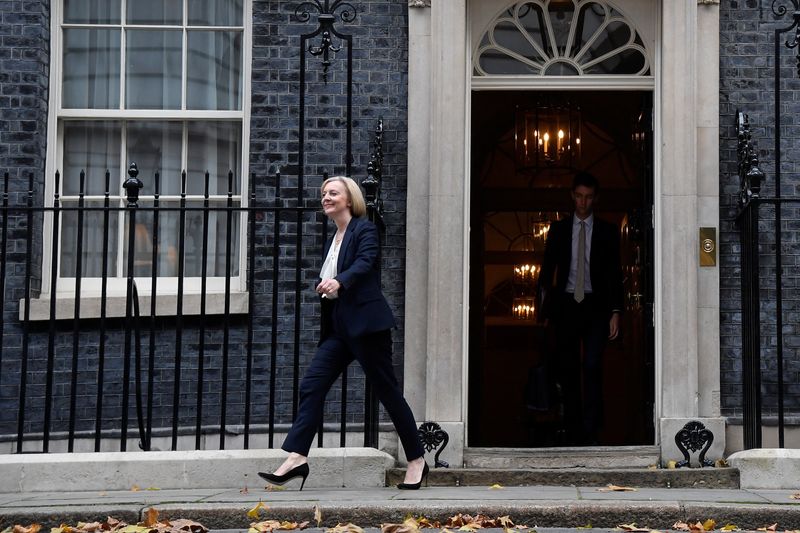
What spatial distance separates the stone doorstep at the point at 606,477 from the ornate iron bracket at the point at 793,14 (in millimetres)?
2833

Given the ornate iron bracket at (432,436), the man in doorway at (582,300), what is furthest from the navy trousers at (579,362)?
the ornate iron bracket at (432,436)

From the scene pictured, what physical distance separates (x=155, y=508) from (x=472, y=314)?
6.00 meters

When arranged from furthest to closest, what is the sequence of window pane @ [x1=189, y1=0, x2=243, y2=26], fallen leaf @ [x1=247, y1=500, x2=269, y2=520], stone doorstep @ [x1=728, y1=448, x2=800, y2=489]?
window pane @ [x1=189, y1=0, x2=243, y2=26] → stone doorstep @ [x1=728, y1=448, x2=800, y2=489] → fallen leaf @ [x1=247, y1=500, x2=269, y2=520]

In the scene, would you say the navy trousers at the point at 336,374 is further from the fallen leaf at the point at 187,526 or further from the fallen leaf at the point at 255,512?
the fallen leaf at the point at 187,526

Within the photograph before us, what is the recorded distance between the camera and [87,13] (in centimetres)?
910

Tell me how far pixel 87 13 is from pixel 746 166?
4.75m

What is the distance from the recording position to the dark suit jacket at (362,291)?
7.04 m

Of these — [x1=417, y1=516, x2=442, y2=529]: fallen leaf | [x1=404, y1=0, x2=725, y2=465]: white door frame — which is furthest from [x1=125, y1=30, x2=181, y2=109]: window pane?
[x1=417, y1=516, x2=442, y2=529]: fallen leaf

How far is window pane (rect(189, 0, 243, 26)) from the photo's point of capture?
9023 mm

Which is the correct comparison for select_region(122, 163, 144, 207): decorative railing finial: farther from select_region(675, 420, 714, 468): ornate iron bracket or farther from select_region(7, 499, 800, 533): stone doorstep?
select_region(675, 420, 714, 468): ornate iron bracket

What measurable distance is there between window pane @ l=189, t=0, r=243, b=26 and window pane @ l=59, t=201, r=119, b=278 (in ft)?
4.81

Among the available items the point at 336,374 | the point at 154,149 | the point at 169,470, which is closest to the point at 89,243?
the point at 154,149

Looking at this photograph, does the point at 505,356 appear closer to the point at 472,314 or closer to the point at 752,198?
the point at 472,314

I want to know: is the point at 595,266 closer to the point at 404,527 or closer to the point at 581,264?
the point at 581,264
